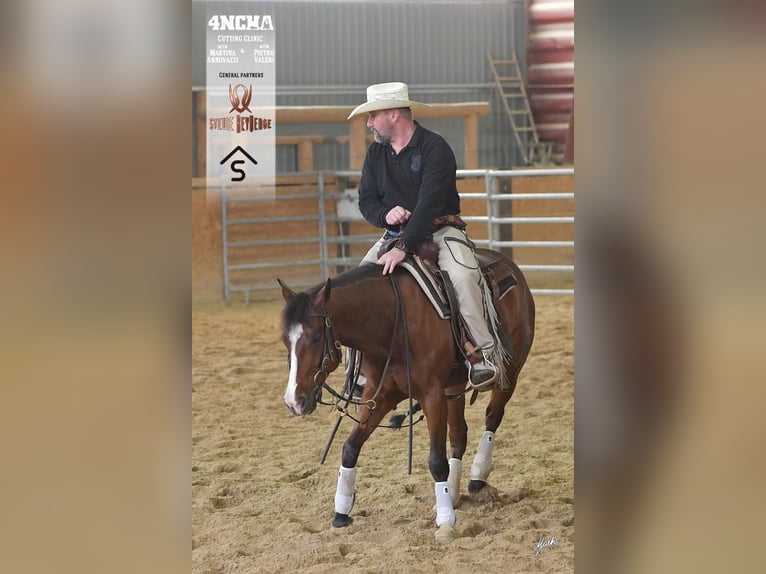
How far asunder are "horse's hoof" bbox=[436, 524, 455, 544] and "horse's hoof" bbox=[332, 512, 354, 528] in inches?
13.1

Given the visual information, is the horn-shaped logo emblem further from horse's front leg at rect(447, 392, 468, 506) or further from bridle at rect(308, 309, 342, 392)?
bridle at rect(308, 309, 342, 392)

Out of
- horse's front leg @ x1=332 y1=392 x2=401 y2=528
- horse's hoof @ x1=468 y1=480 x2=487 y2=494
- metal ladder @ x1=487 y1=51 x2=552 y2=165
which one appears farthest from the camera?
→ metal ladder @ x1=487 y1=51 x2=552 y2=165

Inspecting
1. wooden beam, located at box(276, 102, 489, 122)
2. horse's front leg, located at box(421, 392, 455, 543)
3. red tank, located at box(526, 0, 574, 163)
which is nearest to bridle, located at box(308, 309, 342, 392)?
horse's front leg, located at box(421, 392, 455, 543)

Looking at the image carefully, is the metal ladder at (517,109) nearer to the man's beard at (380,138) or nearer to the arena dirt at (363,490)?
the arena dirt at (363,490)

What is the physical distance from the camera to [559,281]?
8766 mm

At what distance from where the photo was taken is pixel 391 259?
3.00m

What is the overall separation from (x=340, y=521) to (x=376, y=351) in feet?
2.02

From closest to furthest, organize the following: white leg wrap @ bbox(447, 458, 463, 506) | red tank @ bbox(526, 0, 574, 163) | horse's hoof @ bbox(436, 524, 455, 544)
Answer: horse's hoof @ bbox(436, 524, 455, 544)
white leg wrap @ bbox(447, 458, 463, 506)
red tank @ bbox(526, 0, 574, 163)

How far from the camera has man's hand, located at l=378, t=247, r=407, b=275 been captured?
2.99 m

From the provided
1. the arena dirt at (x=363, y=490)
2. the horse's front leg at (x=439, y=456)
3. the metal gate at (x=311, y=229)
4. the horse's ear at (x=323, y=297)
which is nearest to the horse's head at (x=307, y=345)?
the horse's ear at (x=323, y=297)

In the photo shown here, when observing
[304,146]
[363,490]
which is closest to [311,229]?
[304,146]
